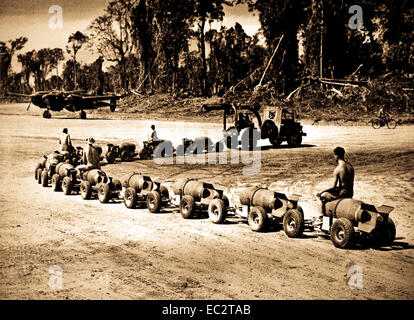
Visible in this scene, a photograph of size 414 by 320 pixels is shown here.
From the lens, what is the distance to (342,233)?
9805mm

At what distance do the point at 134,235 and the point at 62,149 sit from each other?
9.20m

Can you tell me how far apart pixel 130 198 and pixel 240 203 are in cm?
340

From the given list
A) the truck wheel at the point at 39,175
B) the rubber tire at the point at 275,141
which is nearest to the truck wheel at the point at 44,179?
the truck wheel at the point at 39,175

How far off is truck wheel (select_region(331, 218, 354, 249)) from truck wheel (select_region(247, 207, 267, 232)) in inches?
71.4

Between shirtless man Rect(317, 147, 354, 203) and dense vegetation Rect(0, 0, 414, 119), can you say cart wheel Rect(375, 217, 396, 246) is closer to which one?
shirtless man Rect(317, 147, 354, 203)

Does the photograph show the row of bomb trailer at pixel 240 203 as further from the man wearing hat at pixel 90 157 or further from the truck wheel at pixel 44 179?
the man wearing hat at pixel 90 157

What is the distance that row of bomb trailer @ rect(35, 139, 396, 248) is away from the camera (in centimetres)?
966

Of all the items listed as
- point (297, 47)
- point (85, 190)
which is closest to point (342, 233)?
point (85, 190)

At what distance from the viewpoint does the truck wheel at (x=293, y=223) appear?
34.3 ft

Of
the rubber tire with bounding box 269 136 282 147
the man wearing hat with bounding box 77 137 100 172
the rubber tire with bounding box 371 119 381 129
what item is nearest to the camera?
the man wearing hat with bounding box 77 137 100 172

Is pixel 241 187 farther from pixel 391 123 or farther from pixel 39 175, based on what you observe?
pixel 391 123

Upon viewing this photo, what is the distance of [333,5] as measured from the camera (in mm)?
42156

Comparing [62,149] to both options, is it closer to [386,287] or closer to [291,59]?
[386,287]

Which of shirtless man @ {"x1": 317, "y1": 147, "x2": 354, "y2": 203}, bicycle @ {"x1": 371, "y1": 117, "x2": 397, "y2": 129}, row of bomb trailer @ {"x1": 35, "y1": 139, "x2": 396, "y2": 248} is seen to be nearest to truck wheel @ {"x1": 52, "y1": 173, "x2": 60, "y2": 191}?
row of bomb trailer @ {"x1": 35, "y1": 139, "x2": 396, "y2": 248}
